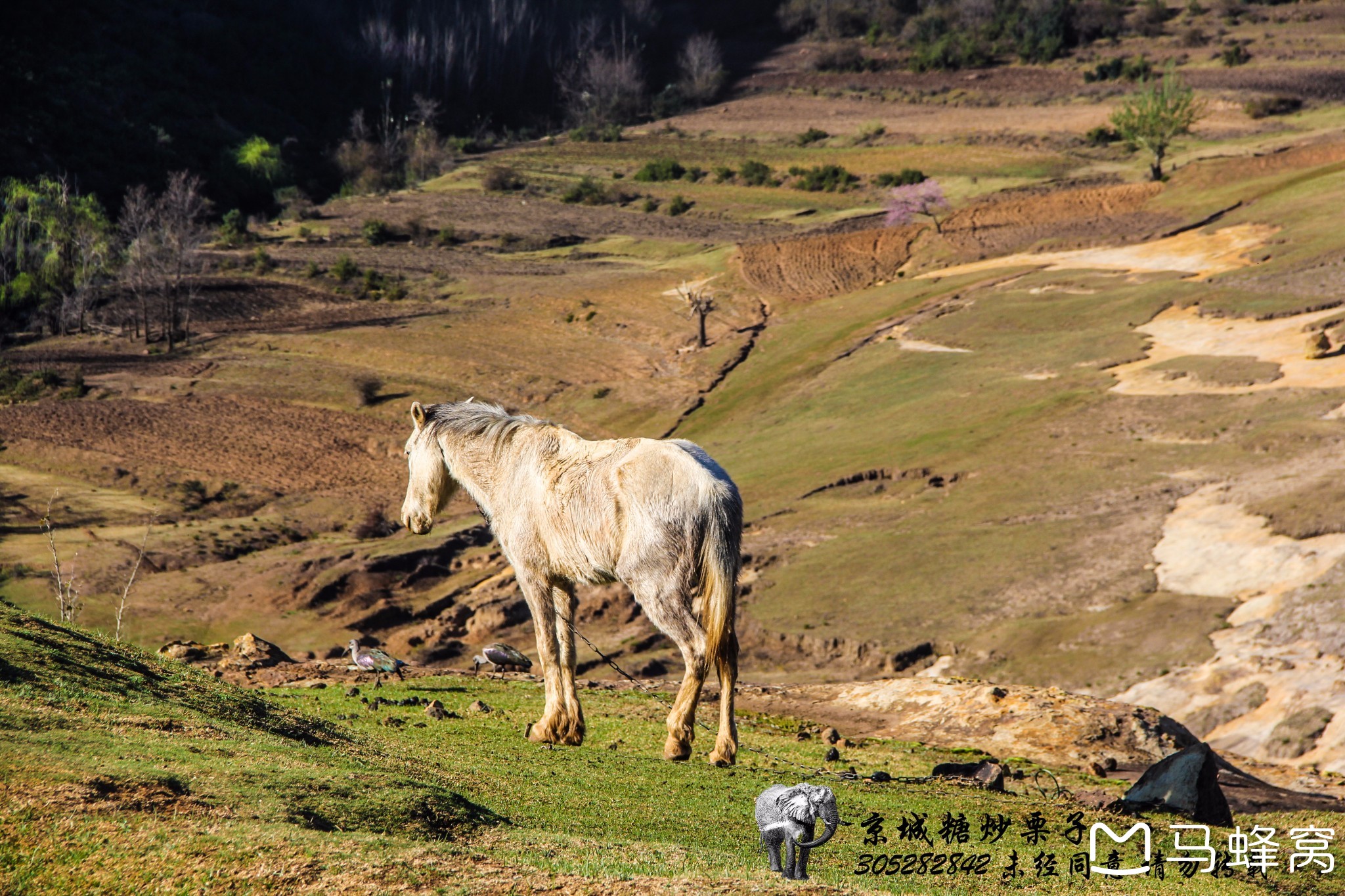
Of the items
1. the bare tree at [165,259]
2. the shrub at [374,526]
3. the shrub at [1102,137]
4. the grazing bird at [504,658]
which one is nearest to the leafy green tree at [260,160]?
the bare tree at [165,259]

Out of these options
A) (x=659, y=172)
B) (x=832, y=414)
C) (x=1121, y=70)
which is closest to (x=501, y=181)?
(x=659, y=172)

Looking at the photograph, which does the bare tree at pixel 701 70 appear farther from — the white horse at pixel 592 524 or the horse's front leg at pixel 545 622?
the horse's front leg at pixel 545 622

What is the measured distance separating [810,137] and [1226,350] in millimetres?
86524

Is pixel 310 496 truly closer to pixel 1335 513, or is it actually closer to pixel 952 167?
pixel 1335 513

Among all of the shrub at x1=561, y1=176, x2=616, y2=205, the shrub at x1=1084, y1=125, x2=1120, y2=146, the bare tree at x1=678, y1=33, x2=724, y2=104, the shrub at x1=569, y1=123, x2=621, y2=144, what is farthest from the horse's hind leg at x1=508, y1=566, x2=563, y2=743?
the bare tree at x1=678, y1=33, x2=724, y2=104

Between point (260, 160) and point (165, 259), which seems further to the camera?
point (260, 160)

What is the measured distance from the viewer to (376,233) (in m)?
104

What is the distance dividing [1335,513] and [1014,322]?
30.4 meters

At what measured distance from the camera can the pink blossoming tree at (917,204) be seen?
96188 mm

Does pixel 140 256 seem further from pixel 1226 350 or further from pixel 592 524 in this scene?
pixel 592 524

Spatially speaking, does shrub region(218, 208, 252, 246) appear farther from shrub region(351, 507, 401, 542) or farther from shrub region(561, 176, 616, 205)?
shrub region(351, 507, 401, 542)

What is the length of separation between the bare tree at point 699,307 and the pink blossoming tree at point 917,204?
2243 cm

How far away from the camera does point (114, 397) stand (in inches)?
2667

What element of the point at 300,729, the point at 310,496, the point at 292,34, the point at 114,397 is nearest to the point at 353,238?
the point at 114,397
